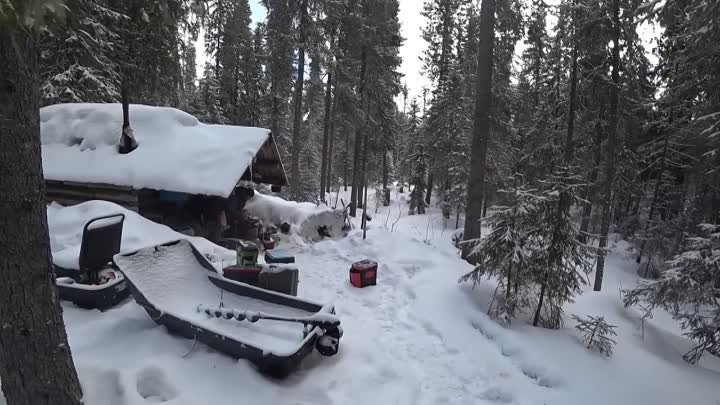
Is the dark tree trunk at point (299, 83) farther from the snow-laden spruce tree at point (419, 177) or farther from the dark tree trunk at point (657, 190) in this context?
the dark tree trunk at point (657, 190)

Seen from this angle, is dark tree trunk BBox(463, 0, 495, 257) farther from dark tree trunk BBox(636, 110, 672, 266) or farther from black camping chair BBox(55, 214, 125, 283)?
dark tree trunk BBox(636, 110, 672, 266)

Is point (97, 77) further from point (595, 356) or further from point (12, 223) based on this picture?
point (595, 356)

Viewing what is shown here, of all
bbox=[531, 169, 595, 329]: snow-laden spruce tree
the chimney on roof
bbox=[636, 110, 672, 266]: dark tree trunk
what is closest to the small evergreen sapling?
bbox=[531, 169, 595, 329]: snow-laden spruce tree

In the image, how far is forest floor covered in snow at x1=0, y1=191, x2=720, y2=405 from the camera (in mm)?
3719

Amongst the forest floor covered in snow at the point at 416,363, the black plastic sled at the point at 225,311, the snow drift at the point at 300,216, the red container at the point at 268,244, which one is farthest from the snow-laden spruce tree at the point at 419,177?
the black plastic sled at the point at 225,311

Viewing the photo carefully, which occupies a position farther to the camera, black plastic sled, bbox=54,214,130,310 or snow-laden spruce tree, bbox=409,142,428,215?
snow-laden spruce tree, bbox=409,142,428,215

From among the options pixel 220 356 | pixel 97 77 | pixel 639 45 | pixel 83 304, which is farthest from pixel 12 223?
pixel 639 45

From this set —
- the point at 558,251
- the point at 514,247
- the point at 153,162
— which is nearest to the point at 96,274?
the point at 153,162

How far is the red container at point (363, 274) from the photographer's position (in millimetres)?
7438

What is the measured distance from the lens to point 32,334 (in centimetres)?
262

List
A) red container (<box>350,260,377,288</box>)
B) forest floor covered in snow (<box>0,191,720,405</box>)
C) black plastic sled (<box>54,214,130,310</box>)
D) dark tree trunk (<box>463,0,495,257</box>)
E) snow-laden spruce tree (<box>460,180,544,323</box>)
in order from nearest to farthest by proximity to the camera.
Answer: forest floor covered in snow (<box>0,191,720,405</box>), black plastic sled (<box>54,214,130,310</box>), snow-laden spruce tree (<box>460,180,544,323</box>), red container (<box>350,260,377,288</box>), dark tree trunk (<box>463,0,495,257</box>)

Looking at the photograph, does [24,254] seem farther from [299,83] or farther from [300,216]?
[299,83]

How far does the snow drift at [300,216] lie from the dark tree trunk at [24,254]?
9214mm

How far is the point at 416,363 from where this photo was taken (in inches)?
189
